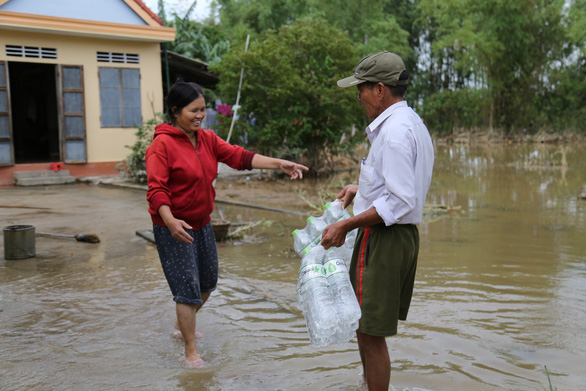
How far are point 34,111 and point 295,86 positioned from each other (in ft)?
27.8

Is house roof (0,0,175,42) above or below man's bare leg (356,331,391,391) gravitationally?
above

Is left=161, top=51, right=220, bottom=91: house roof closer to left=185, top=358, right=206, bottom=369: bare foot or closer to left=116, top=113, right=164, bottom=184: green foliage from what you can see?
left=116, top=113, right=164, bottom=184: green foliage

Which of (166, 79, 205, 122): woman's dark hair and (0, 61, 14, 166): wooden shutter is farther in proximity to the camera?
(0, 61, 14, 166): wooden shutter

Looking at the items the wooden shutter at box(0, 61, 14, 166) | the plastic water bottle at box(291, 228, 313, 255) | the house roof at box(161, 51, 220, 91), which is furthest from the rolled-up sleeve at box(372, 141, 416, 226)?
the house roof at box(161, 51, 220, 91)

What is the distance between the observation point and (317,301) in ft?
10.1

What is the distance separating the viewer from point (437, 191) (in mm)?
12922

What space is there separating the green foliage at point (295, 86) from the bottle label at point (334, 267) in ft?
37.4

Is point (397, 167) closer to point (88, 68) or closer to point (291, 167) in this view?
point (291, 167)

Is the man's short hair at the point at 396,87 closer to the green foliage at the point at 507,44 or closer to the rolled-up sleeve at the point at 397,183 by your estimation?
the rolled-up sleeve at the point at 397,183

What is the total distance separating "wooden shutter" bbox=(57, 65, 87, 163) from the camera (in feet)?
48.3

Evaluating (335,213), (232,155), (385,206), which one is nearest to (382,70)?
(385,206)

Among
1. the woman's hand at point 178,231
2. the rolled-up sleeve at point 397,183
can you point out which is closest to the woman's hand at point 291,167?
the woman's hand at point 178,231

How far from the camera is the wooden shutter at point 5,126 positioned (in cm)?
1409

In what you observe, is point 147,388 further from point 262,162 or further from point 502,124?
point 502,124
